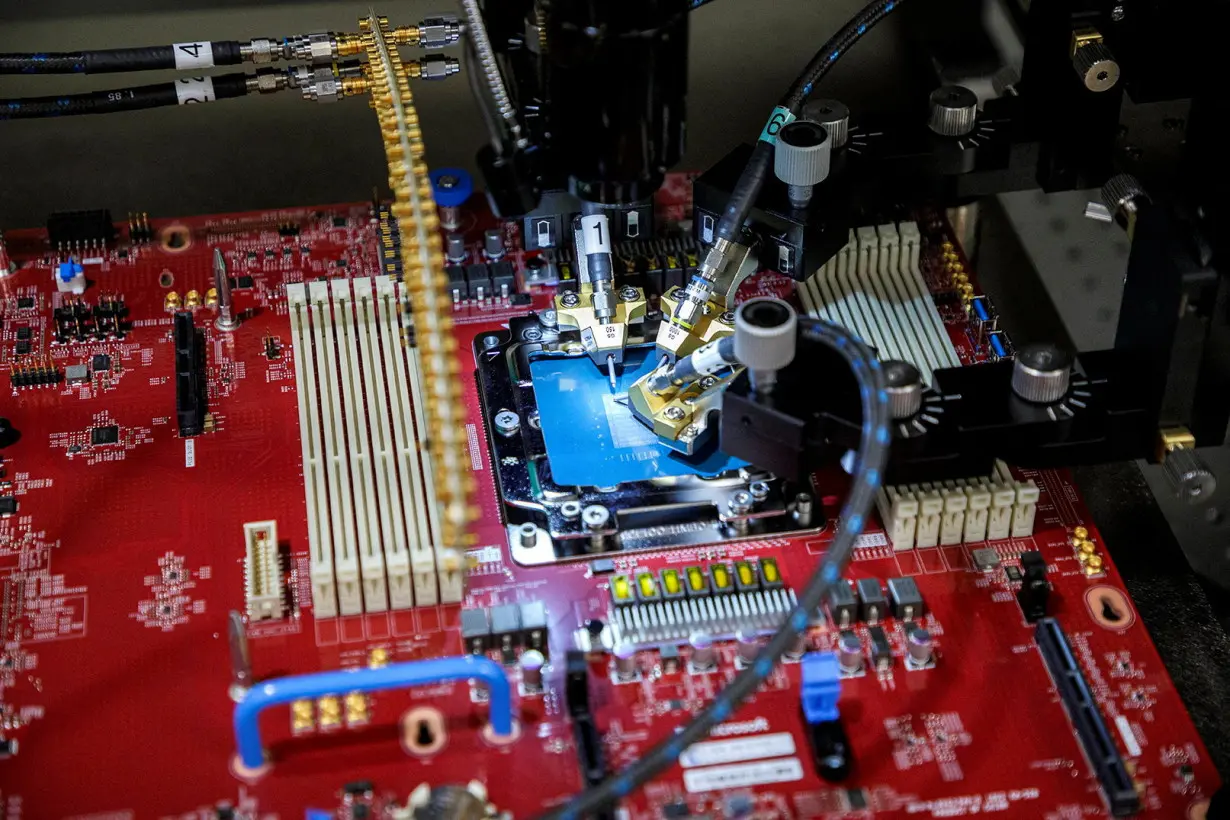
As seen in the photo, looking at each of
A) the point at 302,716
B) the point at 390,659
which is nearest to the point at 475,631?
the point at 390,659

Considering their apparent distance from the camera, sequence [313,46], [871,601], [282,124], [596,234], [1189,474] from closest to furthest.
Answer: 1. [871,601]
2. [1189,474]
3. [596,234]
4. [313,46]
5. [282,124]

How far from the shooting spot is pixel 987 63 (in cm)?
803

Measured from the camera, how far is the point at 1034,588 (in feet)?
18.4

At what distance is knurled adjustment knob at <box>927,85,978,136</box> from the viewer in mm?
6531

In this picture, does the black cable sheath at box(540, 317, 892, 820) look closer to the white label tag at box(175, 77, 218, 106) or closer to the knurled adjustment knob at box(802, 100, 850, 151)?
the knurled adjustment knob at box(802, 100, 850, 151)

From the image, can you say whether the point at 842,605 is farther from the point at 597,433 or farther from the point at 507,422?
the point at 507,422

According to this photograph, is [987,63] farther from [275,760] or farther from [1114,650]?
[275,760]

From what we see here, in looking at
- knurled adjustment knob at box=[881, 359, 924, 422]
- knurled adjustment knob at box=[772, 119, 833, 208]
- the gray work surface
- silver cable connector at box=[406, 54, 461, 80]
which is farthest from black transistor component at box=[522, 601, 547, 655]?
the gray work surface

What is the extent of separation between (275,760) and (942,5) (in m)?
4.74

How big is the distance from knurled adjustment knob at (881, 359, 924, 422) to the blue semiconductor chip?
63cm

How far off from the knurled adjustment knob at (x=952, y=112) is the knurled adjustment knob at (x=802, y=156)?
0.51 metres

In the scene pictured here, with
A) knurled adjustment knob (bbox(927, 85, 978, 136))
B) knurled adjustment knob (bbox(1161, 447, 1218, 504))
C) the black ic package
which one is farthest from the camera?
knurled adjustment knob (bbox(927, 85, 978, 136))

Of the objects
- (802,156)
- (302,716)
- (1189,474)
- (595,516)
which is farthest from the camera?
(802,156)

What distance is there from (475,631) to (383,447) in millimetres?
835
